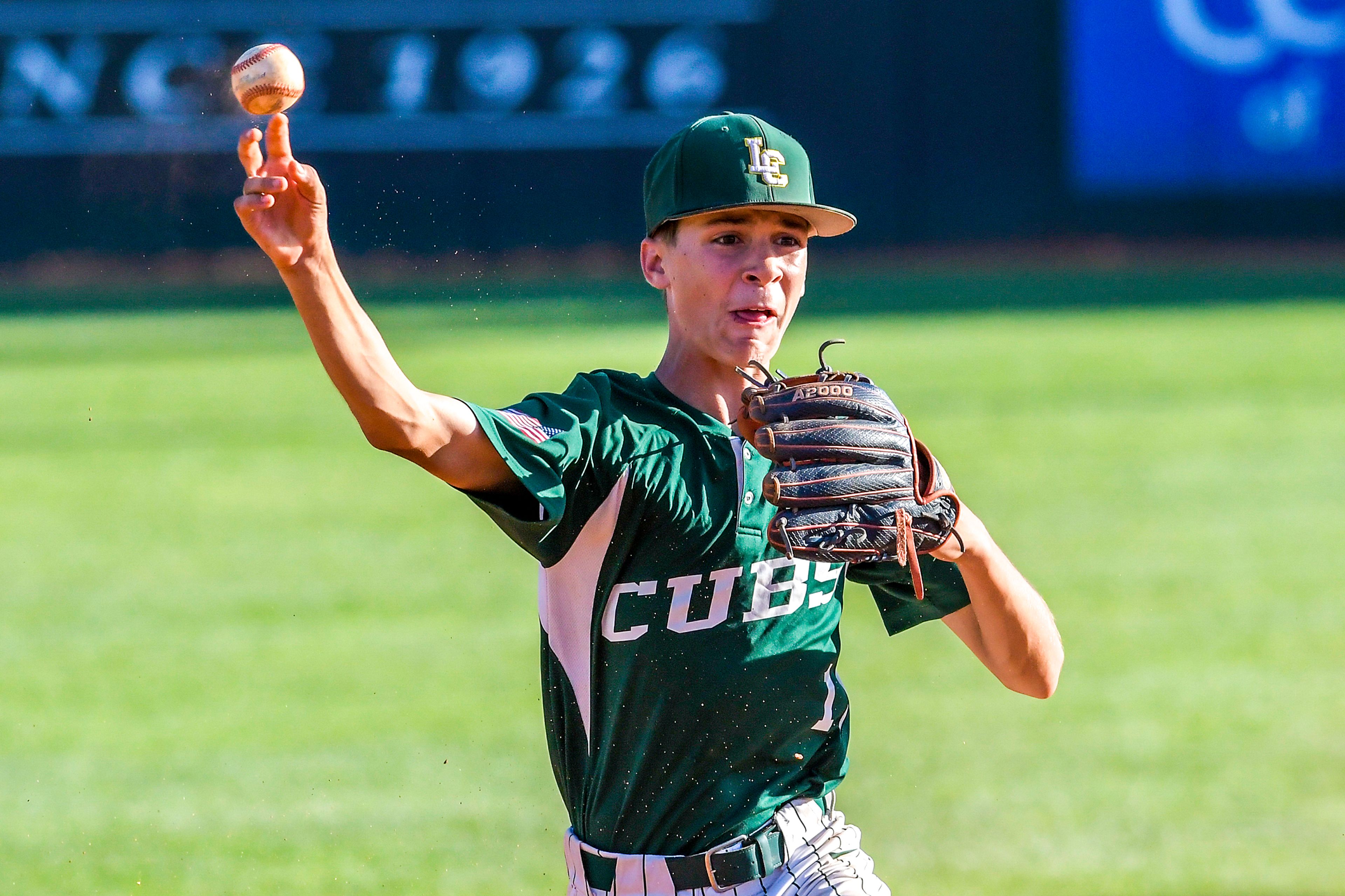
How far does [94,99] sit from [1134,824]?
1923 centimetres

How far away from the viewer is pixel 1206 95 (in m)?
23.2

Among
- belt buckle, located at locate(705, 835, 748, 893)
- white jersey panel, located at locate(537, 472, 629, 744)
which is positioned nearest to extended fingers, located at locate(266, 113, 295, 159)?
white jersey panel, located at locate(537, 472, 629, 744)

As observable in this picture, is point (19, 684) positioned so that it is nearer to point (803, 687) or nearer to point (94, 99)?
point (803, 687)

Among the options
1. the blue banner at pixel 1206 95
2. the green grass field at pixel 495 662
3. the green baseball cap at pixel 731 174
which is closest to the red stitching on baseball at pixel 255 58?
the green baseball cap at pixel 731 174

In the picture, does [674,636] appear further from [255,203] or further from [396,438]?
[255,203]

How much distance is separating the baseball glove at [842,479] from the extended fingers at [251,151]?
85 cm

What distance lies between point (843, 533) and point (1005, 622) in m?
0.51

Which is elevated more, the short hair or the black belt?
the short hair

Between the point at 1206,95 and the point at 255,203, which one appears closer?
the point at 255,203

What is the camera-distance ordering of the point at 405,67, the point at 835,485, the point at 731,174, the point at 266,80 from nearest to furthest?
the point at 266,80 < the point at 835,485 < the point at 731,174 < the point at 405,67

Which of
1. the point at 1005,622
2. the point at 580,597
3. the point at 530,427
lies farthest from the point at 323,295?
the point at 1005,622

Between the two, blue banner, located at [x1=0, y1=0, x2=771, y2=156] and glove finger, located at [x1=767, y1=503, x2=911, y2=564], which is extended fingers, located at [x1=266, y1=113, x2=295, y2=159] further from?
blue banner, located at [x1=0, y1=0, x2=771, y2=156]

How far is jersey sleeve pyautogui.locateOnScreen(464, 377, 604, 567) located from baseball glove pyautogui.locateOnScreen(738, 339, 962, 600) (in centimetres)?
27

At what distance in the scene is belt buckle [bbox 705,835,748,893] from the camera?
10.0ft
